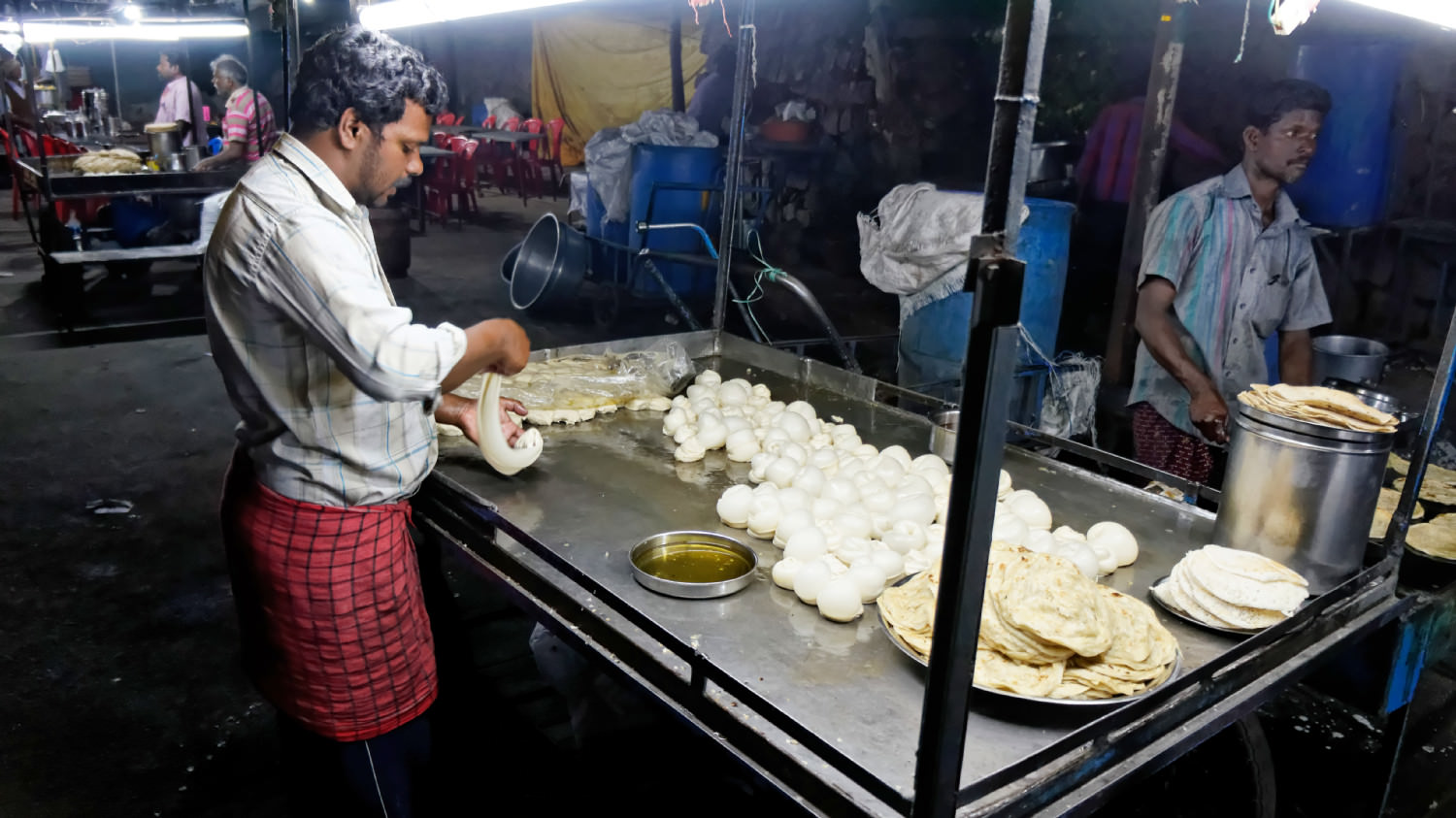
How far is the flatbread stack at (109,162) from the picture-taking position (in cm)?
828

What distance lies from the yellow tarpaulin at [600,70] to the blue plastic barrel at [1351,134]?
36.5 feet

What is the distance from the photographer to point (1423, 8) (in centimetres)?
184

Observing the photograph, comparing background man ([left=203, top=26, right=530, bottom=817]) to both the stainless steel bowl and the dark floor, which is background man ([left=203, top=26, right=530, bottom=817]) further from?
the stainless steel bowl

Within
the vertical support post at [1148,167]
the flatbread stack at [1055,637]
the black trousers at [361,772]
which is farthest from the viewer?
the vertical support post at [1148,167]

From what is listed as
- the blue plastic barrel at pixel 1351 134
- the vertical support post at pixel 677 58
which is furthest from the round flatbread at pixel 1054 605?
the vertical support post at pixel 677 58

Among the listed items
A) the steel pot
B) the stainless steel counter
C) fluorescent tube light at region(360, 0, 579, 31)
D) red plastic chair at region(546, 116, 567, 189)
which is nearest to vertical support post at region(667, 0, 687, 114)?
red plastic chair at region(546, 116, 567, 189)

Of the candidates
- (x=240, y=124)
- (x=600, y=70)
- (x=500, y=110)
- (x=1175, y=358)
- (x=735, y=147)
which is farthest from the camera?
(x=500, y=110)

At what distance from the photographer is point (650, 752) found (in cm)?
313

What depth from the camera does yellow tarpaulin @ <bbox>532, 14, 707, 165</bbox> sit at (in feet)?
53.7

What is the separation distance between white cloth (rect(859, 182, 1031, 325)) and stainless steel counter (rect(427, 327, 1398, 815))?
1789 mm

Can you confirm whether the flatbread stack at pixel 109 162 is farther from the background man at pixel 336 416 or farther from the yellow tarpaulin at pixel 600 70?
the yellow tarpaulin at pixel 600 70

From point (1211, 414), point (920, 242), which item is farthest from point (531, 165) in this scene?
point (1211, 414)

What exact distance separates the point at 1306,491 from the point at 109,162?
969 cm

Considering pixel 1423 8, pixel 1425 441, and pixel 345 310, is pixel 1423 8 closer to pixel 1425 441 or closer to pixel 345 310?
pixel 1425 441
